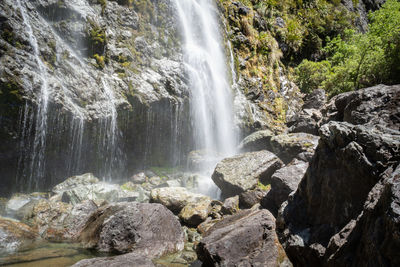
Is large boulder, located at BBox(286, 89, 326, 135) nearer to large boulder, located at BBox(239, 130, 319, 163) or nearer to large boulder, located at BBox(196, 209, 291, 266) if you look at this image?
large boulder, located at BBox(239, 130, 319, 163)

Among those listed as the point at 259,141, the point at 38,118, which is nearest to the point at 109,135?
the point at 38,118

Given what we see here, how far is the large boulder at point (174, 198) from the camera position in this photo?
10.4 meters

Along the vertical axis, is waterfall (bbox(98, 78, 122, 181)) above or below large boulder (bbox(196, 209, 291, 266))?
above

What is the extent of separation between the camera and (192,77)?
58.1 feet

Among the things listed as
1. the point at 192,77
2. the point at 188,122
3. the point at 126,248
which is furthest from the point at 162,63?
the point at 126,248

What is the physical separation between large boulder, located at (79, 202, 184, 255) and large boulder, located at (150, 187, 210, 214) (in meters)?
2.47

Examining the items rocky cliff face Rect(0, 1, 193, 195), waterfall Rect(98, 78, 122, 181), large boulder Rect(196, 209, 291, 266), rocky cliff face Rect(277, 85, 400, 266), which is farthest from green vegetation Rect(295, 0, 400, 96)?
waterfall Rect(98, 78, 122, 181)

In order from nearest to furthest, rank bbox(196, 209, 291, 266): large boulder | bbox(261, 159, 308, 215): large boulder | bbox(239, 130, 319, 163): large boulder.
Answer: bbox(196, 209, 291, 266): large boulder → bbox(261, 159, 308, 215): large boulder → bbox(239, 130, 319, 163): large boulder

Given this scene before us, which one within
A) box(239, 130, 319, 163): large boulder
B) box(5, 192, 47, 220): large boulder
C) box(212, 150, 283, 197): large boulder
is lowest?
box(5, 192, 47, 220): large boulder

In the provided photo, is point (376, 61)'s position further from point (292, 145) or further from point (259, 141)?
point (259, 141)

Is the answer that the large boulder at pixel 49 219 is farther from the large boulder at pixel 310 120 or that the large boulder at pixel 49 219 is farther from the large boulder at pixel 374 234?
the large boulder at pixel 310 120

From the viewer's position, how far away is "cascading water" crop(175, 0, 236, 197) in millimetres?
17953

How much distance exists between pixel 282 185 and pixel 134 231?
4.85m

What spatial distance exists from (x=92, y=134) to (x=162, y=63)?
21.3 ft
